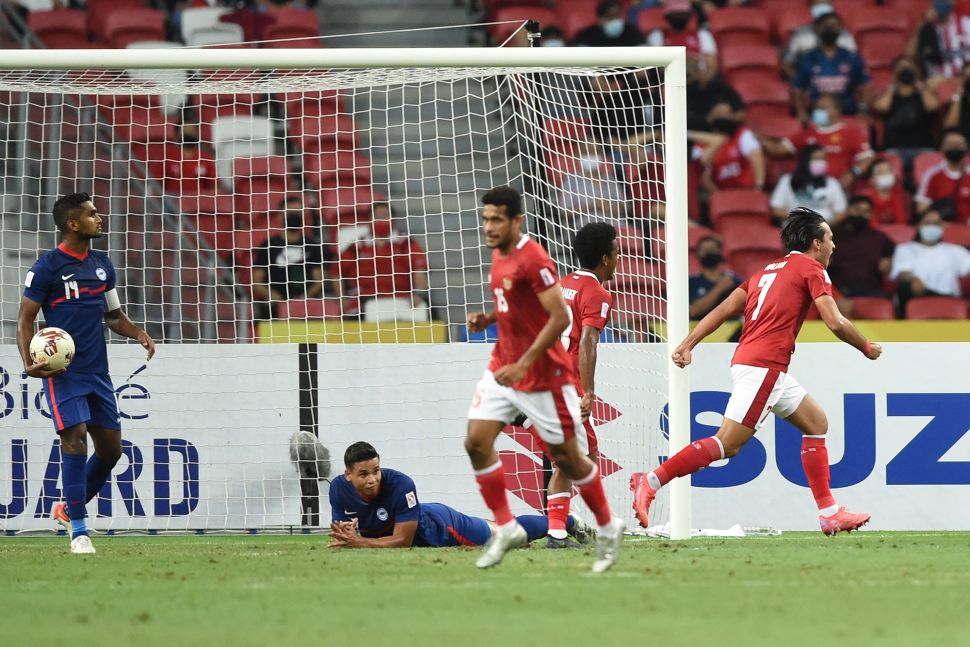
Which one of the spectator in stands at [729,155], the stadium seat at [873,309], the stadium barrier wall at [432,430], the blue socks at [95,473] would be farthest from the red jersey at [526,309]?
the spectator in stands at [729,155]

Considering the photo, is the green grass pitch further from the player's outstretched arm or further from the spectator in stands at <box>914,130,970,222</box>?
the spectator in stands at <box>914,130,970,222</box>

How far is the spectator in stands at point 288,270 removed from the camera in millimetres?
11719

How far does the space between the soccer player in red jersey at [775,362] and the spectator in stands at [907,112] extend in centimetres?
795

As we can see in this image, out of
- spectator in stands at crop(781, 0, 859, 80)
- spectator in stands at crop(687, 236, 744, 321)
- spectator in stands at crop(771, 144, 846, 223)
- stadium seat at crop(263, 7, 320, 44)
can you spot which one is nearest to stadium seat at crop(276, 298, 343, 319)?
spectator in stands at crop(687, 236, 744, 321)

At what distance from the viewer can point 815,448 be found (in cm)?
865

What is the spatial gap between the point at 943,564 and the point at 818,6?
1113cm

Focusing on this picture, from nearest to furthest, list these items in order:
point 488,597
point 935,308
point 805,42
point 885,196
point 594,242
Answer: point 488,597, point 594,242, point 935,308, point 885,196, point 805,42

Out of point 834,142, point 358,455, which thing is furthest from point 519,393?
point 834,142

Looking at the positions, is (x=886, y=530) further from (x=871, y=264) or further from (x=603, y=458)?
(x=871, y=264)

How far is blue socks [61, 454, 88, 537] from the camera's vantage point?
8055mm

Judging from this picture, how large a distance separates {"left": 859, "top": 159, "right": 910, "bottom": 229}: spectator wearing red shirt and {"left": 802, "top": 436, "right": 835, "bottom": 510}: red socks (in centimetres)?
717

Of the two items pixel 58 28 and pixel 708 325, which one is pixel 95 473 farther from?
pixel 58 28

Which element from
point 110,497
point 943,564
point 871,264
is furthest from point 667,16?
point 943,564

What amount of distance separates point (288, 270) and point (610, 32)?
18.8 ft
